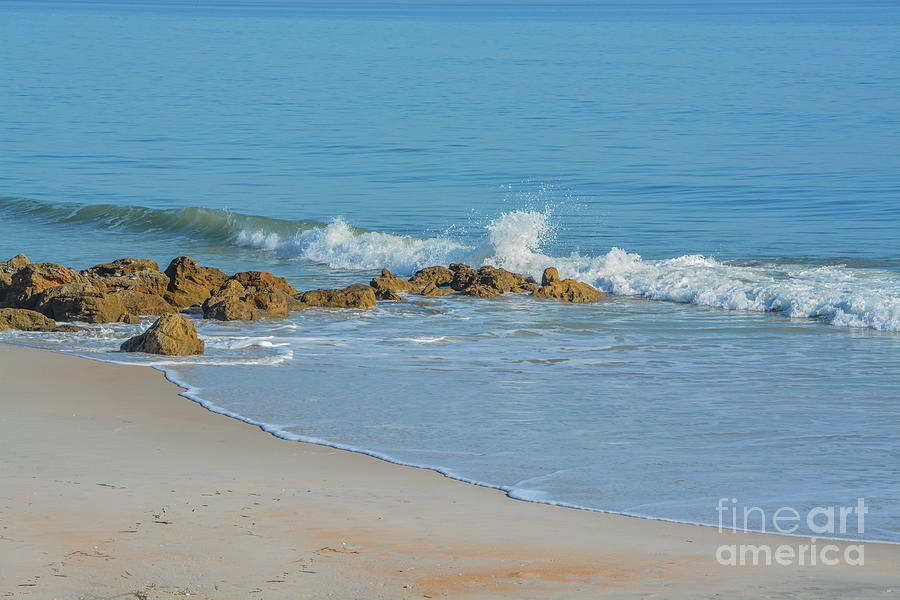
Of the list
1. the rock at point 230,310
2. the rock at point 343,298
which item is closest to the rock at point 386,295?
the rock at point 343,298

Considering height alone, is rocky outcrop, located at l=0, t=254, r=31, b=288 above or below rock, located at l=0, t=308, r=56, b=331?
above

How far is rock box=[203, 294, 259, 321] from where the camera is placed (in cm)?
1306

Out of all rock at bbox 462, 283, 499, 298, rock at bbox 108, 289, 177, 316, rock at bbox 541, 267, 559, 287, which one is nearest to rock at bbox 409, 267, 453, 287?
rock at bbox 462, 283, 499, 298

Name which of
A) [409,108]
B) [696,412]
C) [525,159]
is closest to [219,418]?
[696,412]

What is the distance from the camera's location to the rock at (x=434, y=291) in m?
15.2

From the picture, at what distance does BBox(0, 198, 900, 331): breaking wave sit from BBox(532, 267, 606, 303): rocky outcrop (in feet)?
2.63

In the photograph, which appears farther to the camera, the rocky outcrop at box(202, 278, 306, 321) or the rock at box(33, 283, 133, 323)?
the rocky outcrop at box(202, 278, 306, 321)

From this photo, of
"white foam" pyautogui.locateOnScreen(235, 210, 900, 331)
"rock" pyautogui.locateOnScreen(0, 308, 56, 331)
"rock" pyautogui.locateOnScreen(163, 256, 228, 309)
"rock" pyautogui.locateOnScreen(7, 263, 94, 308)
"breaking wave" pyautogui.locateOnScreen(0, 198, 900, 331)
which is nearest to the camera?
"rock" pyautogui.locateOnScreen(0, 308, 56, 331)

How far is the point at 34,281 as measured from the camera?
531 inches

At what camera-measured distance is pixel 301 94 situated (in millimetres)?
44094

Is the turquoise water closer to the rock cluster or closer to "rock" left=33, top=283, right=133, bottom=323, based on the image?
the rock cluster

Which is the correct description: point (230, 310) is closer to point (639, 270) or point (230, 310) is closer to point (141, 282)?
point (141, 282)

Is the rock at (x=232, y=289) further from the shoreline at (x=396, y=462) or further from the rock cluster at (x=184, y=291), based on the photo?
the shoreline at (x=396, y=462)

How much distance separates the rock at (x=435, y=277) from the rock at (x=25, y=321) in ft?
16.8
